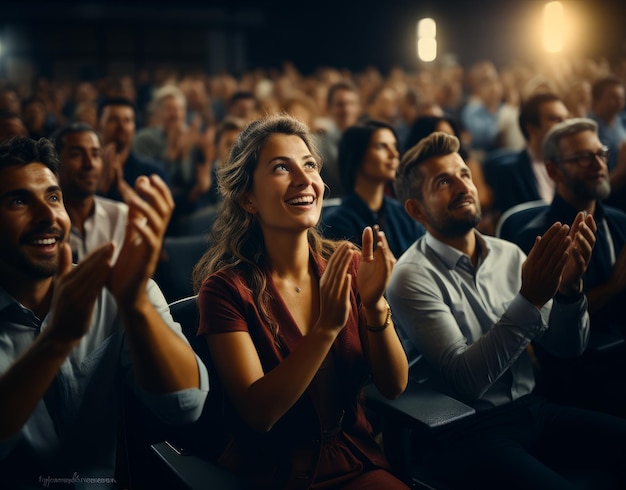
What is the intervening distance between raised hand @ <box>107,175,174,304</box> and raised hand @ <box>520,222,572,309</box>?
32.1 inches

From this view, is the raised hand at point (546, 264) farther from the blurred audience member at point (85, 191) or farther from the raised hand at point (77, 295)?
the blurred audience member at point (85, 191)

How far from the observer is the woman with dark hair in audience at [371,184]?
7.32ft

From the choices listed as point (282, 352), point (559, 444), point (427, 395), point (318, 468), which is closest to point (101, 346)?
point (282, 352)

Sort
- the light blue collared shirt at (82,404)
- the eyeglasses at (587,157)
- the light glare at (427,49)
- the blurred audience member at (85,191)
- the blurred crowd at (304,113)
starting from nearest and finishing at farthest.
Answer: the light blue collared shirt at (82,404)
the eyeglasses at (587,157)
the blurred audience member at (85,191)
the blurred crowd at (304,113)
the light glare at (427,49)

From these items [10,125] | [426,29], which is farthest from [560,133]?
[426,29]

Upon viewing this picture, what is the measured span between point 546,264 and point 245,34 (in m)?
15.4

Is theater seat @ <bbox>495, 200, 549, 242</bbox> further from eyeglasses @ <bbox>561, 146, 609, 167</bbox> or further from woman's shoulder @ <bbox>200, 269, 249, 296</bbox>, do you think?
woman's shoulder @ <bbox>200, 269, 249, 296</bbox>


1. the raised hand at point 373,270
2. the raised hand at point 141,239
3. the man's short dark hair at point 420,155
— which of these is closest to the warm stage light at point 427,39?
the man's short dark hair at point 420,155

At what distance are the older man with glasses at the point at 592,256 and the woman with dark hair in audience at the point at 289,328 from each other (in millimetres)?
689

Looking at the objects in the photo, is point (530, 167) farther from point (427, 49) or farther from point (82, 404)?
point (427, 49)

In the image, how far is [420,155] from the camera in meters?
1.64

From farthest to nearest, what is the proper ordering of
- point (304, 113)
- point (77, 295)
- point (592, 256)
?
point (304, 113) < point (592, 256) < point (77, 295)

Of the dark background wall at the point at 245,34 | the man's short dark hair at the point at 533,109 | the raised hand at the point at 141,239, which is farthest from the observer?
the dark background wall at the point at 245,34

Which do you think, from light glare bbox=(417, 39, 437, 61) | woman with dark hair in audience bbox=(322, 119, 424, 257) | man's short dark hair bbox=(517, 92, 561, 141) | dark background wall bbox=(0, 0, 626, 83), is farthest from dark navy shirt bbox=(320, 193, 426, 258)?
light glare bbox=(417, 39, 437, 61)
